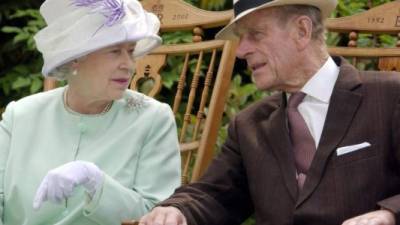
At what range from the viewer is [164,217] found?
8.40ft

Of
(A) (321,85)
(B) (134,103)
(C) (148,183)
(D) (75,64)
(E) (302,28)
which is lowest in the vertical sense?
(C) (148,183)

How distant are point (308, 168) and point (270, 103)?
27cm

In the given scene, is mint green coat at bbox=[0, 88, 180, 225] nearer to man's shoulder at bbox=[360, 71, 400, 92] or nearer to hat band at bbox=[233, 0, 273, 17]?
hat band at bbox=[233, 0, 273, 17]

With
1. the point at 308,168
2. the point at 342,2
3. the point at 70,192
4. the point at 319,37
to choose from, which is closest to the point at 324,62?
the point at 319,37

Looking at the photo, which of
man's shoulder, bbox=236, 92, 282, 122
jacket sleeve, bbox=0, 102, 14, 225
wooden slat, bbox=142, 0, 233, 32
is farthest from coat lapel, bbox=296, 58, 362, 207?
jacket sleeve, bbox=0, 102, 14, 225

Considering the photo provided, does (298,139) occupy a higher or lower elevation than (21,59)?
higher

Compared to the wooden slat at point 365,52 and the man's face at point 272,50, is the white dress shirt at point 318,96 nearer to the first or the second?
the man's face at point 272,50

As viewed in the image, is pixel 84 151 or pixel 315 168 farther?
pixel 84 151

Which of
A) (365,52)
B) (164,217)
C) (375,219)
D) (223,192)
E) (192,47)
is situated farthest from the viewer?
(192,47)

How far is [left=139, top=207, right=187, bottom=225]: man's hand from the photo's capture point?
2.53 meters

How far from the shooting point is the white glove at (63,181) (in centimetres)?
263

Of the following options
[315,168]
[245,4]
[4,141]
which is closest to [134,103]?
[4,141]

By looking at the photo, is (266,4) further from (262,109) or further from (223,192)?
(223,192)

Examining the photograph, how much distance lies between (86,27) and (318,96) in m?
0.69
